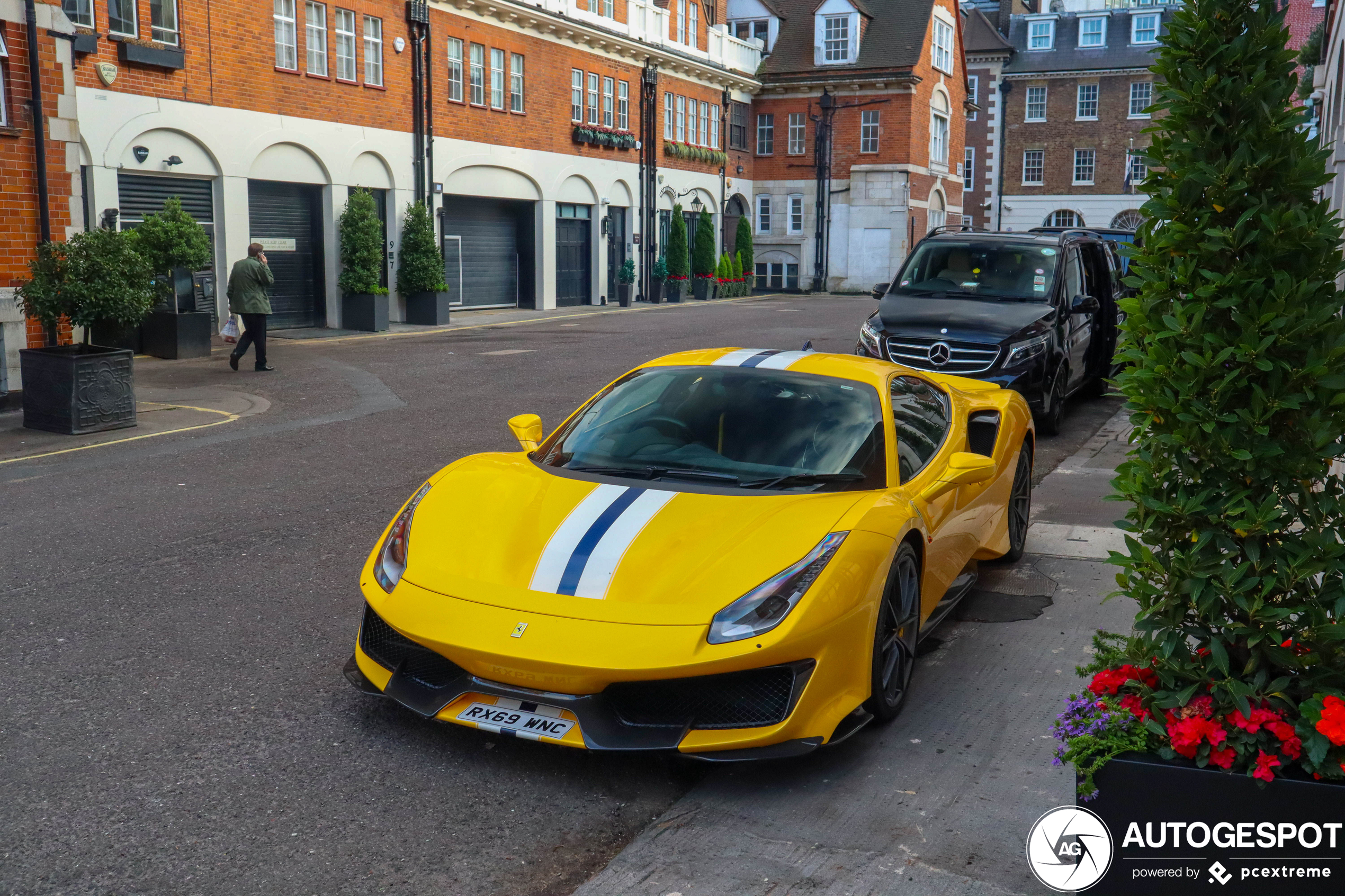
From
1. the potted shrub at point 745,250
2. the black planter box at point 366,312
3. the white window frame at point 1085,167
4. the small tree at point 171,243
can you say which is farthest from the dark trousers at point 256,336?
the white window frame at point 1085,167

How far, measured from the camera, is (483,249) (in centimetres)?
3167

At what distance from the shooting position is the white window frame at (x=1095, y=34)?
62.2 m

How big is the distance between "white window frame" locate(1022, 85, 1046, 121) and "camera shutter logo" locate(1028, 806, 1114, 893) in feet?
213

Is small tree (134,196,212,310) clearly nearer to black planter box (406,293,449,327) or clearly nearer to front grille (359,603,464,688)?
black planter box (406,293,449,327)

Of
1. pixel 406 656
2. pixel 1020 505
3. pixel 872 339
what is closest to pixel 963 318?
pixel 872 339

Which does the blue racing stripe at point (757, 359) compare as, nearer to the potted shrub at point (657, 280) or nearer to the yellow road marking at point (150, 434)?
the yellow road marking at point (150, 434)

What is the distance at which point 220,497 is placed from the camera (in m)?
8.66

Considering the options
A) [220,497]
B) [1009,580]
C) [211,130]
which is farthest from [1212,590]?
[211,130]

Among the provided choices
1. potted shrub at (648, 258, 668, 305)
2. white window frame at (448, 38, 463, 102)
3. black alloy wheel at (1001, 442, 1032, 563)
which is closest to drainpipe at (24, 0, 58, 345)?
black alloy wheel at (1001, 442, 1032, 563)

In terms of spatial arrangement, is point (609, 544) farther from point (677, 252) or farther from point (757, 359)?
point (677, 252)

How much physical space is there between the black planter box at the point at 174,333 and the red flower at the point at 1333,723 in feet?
58.9

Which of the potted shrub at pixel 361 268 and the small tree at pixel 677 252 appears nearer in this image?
the potted shrub at pixel 361 268

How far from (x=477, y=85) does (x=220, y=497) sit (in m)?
23.1

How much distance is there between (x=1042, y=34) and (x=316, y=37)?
158 feet
